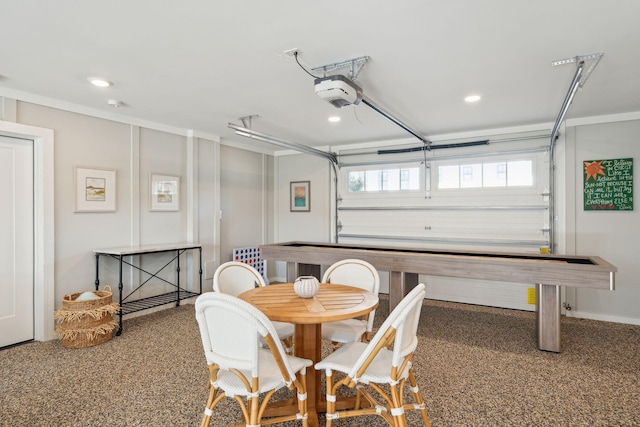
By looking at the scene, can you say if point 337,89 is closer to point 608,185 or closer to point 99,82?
point 99,82

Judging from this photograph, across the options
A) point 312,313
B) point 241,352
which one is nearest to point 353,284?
point 312,313

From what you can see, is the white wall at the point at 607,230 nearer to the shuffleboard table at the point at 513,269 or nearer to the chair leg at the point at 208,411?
the shuffleboard table at the point at 513,269

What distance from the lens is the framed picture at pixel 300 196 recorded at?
6246 millimetres

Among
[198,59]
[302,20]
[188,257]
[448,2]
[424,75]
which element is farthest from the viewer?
[188,257]

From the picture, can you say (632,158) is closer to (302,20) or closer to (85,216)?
(302,20)

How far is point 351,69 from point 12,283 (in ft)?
12.2

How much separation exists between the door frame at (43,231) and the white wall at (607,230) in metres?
5.81

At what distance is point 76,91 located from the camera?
334 cm

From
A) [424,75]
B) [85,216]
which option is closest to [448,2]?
[424,75]

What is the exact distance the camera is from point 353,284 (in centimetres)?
301

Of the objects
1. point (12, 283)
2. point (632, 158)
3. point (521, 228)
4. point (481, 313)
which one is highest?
point (632, 158)

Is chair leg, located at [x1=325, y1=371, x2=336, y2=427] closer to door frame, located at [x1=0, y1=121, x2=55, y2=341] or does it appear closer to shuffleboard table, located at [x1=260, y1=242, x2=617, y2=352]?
shuffleboard table, located at [x1=260, y1=242, x2=617, y2=352]

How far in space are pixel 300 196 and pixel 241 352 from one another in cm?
472

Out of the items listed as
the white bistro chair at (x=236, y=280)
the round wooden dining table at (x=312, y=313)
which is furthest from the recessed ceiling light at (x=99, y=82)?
the round wooden dining table at (x=312, y=313)
